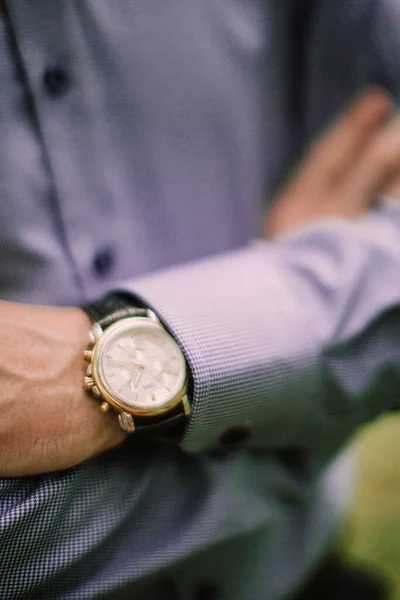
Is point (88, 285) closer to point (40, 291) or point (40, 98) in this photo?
point (40, 291)

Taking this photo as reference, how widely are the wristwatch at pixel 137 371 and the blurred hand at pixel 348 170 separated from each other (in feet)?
1.31

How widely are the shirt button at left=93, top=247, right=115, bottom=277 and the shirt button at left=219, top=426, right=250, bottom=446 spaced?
31 cm

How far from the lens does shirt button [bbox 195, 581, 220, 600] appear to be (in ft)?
2.91

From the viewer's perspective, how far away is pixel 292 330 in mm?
746

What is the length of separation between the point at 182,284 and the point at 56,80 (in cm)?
32

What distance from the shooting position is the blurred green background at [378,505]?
1.71 metres

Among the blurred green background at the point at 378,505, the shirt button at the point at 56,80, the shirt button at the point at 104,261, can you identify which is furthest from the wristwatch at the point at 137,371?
the blurred green background at the point at 378,505

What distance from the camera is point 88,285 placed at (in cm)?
82

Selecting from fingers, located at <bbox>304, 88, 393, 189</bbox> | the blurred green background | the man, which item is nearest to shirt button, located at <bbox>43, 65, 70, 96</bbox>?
the man

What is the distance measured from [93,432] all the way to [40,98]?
446 millimetres

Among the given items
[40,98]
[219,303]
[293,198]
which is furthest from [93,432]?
[293,198]

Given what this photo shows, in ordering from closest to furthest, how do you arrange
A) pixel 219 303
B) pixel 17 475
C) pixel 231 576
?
pixel 17 475, pixel 219 303, pixel 231 576

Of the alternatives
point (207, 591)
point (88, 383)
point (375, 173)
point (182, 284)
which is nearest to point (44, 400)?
point (88, 383)

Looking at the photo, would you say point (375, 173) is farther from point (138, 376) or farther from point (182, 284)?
point (138, 376)
